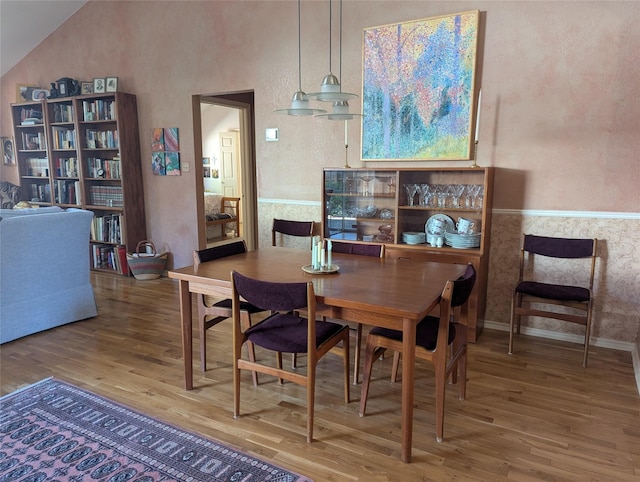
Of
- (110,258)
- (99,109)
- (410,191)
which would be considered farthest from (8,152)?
(410,191)

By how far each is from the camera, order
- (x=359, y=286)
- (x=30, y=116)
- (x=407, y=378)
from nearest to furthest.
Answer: (x=407, y=378) < (x=359, y=286) < (x=30, y=116)

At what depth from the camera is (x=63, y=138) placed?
5621 mm

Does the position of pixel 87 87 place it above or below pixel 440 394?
above

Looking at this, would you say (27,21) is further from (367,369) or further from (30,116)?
(367,369)

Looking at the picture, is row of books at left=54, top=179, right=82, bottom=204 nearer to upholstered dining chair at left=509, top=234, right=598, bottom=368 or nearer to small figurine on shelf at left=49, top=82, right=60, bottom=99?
small figurine on shelf at left=49, top=82, right=60, bottom=99

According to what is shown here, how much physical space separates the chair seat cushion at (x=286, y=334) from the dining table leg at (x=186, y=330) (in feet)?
1.44

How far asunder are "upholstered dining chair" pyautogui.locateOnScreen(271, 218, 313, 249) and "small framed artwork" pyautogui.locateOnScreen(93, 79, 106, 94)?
9.28 ft

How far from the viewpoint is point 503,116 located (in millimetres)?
3449

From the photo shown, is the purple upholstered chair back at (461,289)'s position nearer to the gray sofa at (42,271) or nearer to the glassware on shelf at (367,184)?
the glassware on shelf at (367,184)

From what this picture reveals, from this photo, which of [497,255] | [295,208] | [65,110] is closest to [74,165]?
[65,110]

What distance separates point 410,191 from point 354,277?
1676mm

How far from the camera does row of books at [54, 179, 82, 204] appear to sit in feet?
18.5

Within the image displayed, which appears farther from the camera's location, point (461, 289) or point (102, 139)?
point (102, 139)

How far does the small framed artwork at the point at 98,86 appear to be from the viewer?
5.32 metres
